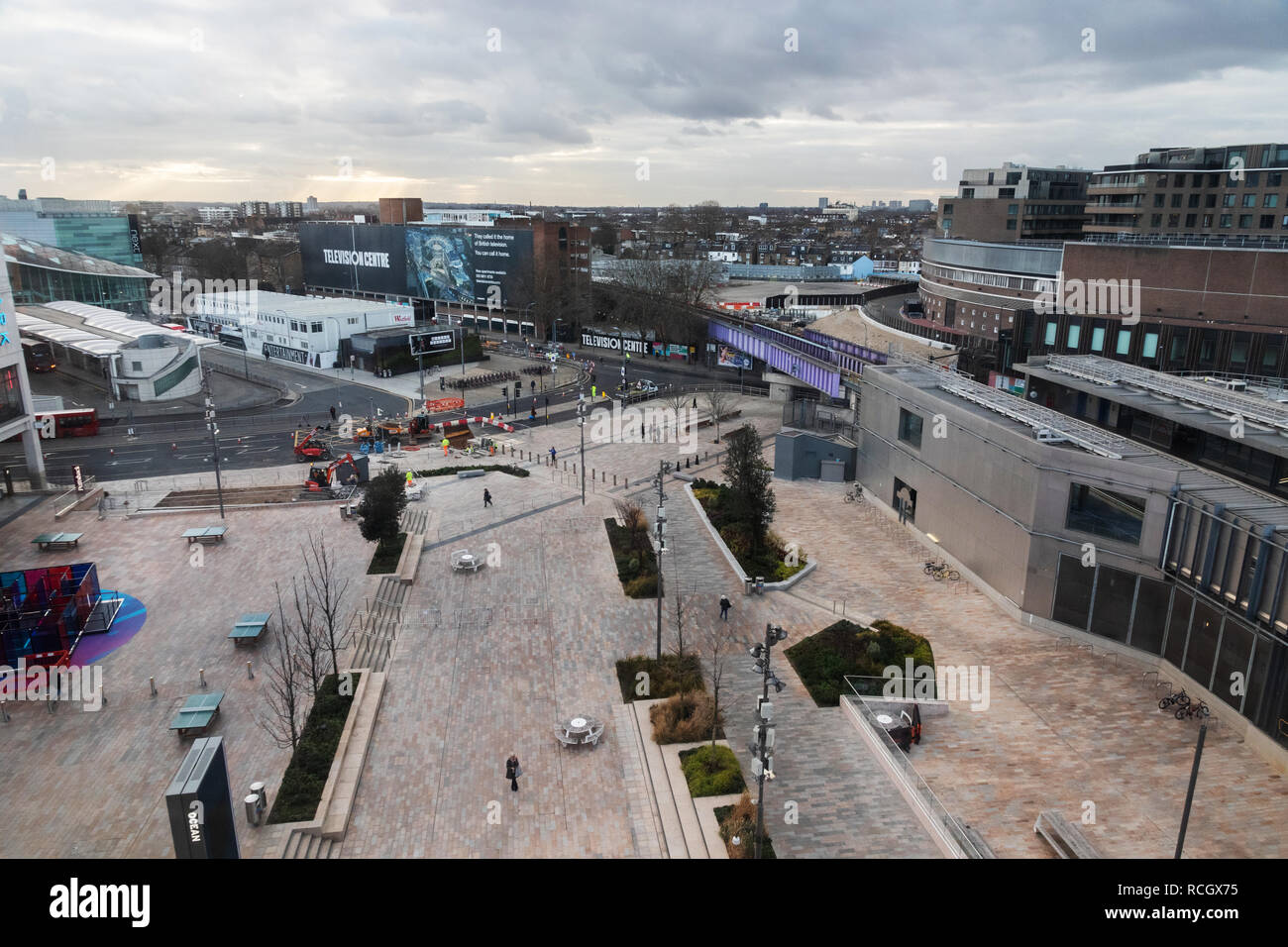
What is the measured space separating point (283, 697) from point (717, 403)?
117 ft

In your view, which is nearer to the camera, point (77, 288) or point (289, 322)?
point (289, 322)

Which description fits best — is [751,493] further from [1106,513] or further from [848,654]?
[1106,513]

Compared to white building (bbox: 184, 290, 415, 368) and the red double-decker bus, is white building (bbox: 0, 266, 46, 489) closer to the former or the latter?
the red double-decker bus

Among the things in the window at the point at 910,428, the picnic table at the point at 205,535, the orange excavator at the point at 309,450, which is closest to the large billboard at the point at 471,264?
the orange excavator at the point at 309,450

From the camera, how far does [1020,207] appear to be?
79.4 m

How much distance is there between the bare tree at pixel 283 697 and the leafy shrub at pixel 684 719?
7.84 m

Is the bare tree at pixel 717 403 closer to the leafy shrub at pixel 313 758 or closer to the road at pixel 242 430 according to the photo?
the road at pixel 242 430

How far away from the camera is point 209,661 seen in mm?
21641

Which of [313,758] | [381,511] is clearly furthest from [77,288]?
[313,758]

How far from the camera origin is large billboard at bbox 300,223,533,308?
8056cm

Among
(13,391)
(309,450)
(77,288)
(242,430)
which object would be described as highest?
(77,288)

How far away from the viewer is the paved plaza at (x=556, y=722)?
1555cm

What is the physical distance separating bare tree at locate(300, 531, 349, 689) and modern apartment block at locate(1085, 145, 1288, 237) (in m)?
69.9
